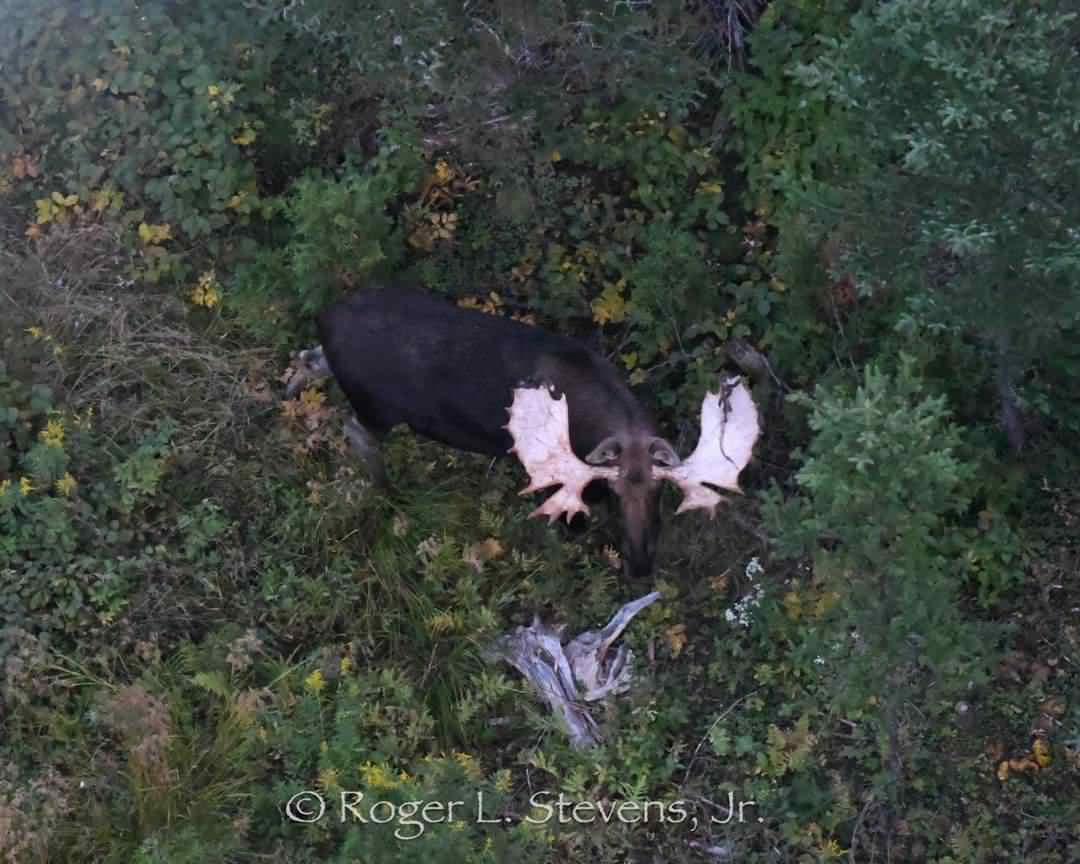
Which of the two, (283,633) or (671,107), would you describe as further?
(671,107)

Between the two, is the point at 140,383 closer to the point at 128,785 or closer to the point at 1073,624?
the point at 128,785

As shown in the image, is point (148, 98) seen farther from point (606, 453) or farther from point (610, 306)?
point (606, 453)

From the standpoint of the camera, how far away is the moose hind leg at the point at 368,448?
7.27 meters

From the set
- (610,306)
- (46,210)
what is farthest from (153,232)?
(610,306)

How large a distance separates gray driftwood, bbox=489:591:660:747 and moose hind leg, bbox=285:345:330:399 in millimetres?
1753

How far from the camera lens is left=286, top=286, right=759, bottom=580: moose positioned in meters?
6.22

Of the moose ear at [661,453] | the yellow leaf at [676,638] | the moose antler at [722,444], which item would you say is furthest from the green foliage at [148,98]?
the yellow leaf at [676,638]

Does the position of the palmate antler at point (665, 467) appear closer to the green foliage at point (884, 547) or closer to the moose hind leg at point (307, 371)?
the green foliage at point (884, 547)

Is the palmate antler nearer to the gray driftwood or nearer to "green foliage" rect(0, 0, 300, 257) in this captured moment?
the gray driftwood

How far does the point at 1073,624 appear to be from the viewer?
21.0ft

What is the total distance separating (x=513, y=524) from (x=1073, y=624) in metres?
2.61

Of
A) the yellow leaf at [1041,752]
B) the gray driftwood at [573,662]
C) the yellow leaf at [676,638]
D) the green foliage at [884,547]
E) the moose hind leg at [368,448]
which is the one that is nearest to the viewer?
the green foliage at [884,547]

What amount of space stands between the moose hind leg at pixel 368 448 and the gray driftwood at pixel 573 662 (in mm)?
1082

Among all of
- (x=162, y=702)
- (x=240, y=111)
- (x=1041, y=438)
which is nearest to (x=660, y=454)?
(x=1041, y=438)
